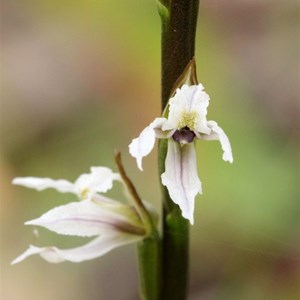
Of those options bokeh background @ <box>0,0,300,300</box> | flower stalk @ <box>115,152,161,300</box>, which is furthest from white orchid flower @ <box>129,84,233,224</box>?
bokeh background @ <box>0,0,300,300</box>

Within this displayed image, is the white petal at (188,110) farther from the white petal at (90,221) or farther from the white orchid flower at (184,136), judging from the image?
the white petal at (90,221)

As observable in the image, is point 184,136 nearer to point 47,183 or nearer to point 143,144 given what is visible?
point 143,144

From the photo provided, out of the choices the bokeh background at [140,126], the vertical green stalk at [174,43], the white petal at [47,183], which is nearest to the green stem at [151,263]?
the vertical green stalk at [174,43]

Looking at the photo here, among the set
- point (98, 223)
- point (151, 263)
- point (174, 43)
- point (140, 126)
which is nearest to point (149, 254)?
point (151, 263)

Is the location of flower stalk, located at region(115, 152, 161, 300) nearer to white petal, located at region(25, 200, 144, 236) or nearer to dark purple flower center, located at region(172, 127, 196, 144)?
white petal, located at region(25, 200, 144, 236)

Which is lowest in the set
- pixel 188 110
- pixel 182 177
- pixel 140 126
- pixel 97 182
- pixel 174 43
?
pixel 140 126

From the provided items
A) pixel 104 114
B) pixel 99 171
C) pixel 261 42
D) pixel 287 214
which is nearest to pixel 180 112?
pixel 99 171
